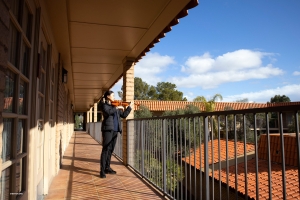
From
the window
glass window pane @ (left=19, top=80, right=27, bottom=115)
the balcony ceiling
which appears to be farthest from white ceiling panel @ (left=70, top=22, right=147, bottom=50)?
glass window pane @ (left=19, top=80, right=27, bottom=115)

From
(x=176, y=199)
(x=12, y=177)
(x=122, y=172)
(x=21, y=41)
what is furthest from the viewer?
(x=122, y=172)

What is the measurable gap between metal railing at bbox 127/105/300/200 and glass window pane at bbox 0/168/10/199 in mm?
1510

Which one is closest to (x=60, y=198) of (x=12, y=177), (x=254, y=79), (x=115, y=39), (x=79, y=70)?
(x=12, y=177)

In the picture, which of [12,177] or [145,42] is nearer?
[12,177]

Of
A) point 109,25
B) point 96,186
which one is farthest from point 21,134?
point 109,25

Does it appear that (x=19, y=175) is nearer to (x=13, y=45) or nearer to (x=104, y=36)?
(x=13, y=45)

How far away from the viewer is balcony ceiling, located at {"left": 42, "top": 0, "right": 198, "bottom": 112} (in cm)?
294

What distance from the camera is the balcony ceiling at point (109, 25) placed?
2.94 metres

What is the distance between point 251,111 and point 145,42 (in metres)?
3.02

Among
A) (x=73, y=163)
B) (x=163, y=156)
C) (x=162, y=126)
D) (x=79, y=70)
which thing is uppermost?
(x=79, y=70)

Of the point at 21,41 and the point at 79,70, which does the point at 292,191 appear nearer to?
the point at 21,41

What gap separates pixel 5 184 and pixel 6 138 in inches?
10.7

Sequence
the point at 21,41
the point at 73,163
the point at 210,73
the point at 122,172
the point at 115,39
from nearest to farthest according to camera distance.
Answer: the point at 21,41 < the point at 115,39 < the point at 122,172 < the point at 73,163 < the point at 210,73

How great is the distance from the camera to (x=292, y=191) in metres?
1.59
